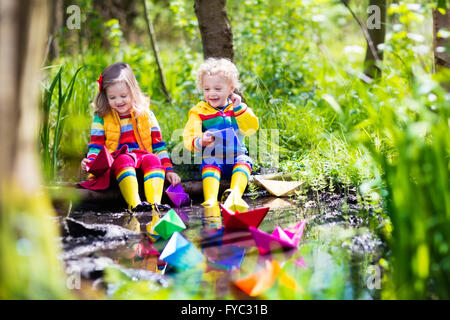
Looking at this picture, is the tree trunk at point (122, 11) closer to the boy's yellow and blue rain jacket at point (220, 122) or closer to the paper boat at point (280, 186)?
the boy's yellow and blue rain jacket at point (220, 122)

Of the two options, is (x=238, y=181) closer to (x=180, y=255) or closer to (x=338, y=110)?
(x=180, y=255)

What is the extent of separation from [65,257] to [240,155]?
188 cm

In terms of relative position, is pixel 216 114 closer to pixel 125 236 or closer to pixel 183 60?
pixel 125 236

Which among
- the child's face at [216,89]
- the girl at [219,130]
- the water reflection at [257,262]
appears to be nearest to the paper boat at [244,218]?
the water reflection at [257,262]

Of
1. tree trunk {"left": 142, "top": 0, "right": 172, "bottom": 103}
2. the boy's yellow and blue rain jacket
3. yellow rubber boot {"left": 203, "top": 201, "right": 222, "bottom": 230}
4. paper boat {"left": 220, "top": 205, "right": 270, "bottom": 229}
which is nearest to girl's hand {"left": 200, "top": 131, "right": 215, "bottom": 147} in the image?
the boy's yellow and blue rain jacket

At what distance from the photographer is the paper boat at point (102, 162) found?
3.36m

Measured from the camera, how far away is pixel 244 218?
262 cm

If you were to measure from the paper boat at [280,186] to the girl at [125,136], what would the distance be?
71 cm

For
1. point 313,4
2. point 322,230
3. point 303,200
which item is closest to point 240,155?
point 303,200

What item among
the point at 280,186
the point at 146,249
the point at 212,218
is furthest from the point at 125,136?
the point at 146,249

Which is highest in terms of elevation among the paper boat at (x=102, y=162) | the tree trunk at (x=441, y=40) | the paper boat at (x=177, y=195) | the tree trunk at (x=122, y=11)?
the tree trunk at (x=122, y=11)

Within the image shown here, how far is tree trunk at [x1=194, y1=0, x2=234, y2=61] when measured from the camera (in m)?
4.57

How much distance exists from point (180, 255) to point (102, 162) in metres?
1.43

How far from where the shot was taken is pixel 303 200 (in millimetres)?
3391
